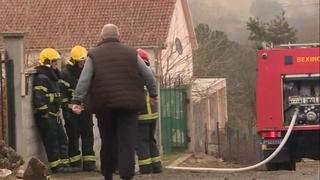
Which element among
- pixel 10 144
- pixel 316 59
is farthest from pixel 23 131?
pixel 316 59

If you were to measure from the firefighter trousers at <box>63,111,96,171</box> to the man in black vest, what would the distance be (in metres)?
2.89

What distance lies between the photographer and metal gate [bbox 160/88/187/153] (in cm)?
1669

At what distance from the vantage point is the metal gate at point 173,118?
1669cm

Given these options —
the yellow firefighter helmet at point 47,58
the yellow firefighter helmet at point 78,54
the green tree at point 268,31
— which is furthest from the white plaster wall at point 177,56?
the yellow firefighter helmet at point 47,58

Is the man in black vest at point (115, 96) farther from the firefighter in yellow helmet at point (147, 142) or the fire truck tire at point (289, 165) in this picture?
the fire truck tire at point (289, 165)

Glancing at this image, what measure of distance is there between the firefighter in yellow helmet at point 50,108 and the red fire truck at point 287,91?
369cm

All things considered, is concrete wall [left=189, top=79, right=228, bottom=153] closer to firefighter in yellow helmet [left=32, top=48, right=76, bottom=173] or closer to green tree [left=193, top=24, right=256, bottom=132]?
green tree [left=193, top=24, right=256, bottom=132]

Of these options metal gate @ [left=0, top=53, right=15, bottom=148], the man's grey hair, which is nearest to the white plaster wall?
metal gate @ [left=0, top=53, right=15, bottom=148]

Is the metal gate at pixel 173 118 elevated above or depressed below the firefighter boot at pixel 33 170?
above

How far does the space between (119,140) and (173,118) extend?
9.27m

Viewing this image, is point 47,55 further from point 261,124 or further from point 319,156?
point 319,156

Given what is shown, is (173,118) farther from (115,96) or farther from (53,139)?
(115,96)

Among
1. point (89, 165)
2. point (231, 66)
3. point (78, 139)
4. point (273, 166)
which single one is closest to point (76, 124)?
point (78, 139)

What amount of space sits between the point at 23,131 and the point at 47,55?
3.72 ft
